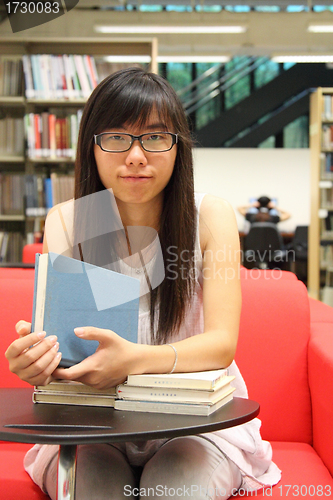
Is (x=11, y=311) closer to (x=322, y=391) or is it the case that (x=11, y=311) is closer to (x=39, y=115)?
(x=322, y=391)

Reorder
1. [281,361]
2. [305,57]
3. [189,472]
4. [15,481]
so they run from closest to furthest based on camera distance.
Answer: [189,472] → [15,481] → [281,361] → [305,57]

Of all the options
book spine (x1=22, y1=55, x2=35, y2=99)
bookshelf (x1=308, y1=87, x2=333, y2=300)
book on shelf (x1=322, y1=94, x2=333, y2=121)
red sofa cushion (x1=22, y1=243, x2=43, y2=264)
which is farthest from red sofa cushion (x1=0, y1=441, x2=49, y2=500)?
book on shelf (x1=322, y1=94, x2=333, y2=121)

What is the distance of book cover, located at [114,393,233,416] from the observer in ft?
2.59

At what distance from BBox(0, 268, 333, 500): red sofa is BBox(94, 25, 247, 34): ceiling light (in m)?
6.11

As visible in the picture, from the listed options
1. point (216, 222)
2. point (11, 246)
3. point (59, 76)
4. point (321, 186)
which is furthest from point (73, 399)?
point (321, 186)

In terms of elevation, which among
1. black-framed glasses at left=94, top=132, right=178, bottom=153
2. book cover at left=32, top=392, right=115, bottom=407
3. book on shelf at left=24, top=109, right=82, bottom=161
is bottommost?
book cover at left=32, top=392, right=115, bottom=407

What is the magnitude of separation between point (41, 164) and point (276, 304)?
284 centimetres

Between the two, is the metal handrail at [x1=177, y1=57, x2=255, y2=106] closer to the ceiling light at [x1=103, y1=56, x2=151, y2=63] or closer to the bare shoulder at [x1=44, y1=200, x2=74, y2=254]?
the ceiling light at [x1=103, y1=56, x2=151, y2=63]

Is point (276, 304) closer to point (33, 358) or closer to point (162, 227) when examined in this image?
point (162, 227)

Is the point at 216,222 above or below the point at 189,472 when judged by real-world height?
above

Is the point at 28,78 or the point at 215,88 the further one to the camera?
the point at 215,88

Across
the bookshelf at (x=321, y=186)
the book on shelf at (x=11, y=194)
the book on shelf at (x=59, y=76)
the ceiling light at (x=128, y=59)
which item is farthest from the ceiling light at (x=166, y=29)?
the book on shelf at (x=11, y=194)

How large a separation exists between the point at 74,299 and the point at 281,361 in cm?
82

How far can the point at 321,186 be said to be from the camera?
18.5 feet
